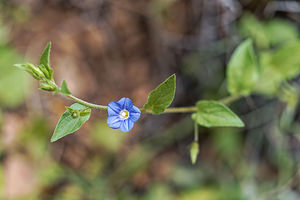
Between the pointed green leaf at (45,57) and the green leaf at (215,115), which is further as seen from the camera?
the green leaf at (215,115)

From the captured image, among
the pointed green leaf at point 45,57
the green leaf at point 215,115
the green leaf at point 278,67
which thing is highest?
the green leaf at point 278,67

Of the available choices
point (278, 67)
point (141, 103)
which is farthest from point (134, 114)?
point (141, 103)

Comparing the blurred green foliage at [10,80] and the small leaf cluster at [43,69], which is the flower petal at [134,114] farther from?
the blurred green foliage at [10,80]

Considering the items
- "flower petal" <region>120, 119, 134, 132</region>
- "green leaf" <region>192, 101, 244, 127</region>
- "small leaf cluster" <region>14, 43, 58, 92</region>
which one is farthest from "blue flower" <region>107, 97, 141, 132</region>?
"green leaf" <region>192, 101, 244, 127</region>

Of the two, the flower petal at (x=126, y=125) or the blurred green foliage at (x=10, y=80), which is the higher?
the blurred green foliage at (x=10, y=80)

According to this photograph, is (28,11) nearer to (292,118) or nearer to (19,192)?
(19,192)

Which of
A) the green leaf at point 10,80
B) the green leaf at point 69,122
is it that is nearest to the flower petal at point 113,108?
the green leaf at point 69,122

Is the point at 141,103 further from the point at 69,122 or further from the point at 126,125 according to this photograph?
the point at 69,122

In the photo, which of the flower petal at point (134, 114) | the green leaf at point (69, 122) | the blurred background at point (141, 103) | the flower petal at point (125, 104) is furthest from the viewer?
the blurred background at point (141, 103)
